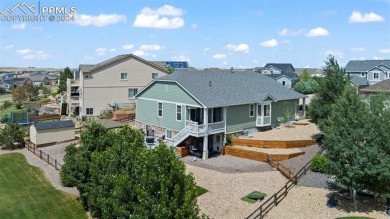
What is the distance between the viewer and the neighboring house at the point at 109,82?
167ft

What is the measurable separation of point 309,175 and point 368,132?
645 cm

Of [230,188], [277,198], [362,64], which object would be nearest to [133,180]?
[230,188]

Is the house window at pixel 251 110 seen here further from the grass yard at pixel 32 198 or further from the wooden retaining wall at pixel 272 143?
the grass yard at pixel 32 198

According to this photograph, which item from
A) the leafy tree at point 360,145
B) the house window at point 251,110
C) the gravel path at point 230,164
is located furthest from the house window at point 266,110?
the leafy tree at point 360,145

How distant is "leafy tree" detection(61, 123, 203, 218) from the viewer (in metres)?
15.5

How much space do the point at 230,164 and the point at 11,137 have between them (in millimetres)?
23620

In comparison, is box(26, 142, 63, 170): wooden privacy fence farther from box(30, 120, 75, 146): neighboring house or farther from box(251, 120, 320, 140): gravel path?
box(251, 120, 320, 140): gravel path

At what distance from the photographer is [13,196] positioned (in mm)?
24938

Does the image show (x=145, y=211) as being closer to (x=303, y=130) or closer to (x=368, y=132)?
(x=368, y=132)

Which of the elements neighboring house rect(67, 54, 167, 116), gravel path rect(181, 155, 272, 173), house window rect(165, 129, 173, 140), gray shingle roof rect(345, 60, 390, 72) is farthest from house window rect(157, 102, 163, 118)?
gray shingle roof rect(345, 60, 390, 72)

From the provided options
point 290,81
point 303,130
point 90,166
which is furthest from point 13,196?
point 290,81

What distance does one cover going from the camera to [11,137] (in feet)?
123

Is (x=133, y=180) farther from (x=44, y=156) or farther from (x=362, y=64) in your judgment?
(x=362, y=64)

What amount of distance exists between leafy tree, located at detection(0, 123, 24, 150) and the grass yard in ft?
24.1
